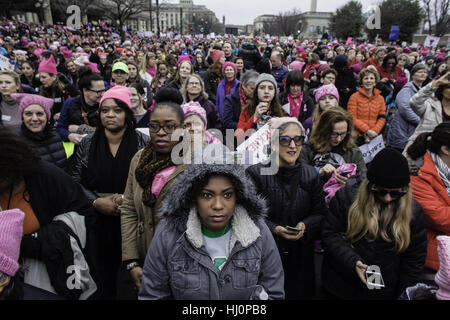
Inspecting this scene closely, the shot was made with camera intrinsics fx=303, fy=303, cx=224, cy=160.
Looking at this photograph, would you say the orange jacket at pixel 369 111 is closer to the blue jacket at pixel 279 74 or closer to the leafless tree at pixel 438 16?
the blue jacket at pixel 279 74

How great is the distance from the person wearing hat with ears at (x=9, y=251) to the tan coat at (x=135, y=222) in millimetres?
772

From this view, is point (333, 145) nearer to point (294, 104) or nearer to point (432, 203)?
point (432, 203)

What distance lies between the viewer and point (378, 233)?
7.04ft

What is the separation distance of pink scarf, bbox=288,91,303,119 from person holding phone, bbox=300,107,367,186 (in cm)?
147

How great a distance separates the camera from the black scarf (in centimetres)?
262

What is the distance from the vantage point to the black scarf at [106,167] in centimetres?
262

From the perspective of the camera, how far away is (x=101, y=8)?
44.8 m

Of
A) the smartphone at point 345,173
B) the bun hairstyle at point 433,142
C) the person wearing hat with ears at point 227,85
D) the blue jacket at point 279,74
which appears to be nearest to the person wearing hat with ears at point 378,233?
the smartphone at point 345,173

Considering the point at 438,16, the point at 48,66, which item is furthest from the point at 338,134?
the point at 438,16

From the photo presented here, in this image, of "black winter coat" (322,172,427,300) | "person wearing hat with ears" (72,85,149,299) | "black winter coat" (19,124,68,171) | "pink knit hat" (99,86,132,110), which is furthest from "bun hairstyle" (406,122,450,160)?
"black winter coat" (19,124,68,171)

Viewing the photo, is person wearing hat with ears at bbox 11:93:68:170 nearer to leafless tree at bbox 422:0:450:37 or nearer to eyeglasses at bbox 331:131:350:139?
eyeglasses at bbox 331:131:350:139

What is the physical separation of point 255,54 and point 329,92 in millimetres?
5634

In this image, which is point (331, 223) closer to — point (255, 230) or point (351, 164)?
point (351, 164)
